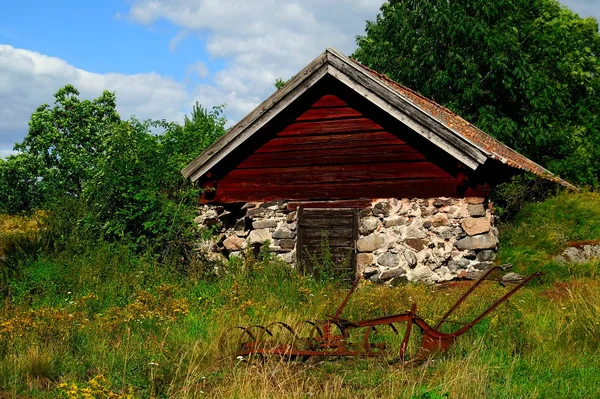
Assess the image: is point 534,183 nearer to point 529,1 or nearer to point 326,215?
point 326,215

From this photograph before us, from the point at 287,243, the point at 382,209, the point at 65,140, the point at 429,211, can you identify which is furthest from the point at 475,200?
the point at 65,140

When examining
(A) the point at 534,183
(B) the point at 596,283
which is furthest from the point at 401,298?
(A) the point at 534,183

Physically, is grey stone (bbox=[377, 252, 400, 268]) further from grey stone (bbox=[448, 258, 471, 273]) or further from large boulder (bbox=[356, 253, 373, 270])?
grey stone (bbox=[448, 258, 471, 273])

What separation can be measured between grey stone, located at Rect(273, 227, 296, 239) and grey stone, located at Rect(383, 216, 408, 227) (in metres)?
2.03

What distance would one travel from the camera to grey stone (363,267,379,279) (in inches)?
514

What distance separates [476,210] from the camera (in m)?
12.7

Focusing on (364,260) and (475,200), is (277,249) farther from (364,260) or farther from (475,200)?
(475,200)

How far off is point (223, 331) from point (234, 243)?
7.22 meters

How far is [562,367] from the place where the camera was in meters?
6.71

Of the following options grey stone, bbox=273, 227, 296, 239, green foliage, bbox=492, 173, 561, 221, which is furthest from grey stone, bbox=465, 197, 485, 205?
green foliage, bbox=492, 173, 561, 221

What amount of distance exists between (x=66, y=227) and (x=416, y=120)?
25.4 feet

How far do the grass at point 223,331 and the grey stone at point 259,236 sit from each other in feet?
7.35

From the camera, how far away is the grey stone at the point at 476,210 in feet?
41.5

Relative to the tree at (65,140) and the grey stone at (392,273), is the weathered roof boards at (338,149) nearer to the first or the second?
the grey stone at (392,273)
